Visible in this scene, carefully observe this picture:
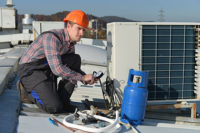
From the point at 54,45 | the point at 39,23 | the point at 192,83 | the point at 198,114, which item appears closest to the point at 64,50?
the point at 54,45

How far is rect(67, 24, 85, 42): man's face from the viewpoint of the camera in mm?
2479

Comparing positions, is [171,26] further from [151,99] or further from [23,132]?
[23,132]

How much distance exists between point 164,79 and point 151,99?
0.27 m

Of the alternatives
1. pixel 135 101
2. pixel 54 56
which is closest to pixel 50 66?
pixel 54 56

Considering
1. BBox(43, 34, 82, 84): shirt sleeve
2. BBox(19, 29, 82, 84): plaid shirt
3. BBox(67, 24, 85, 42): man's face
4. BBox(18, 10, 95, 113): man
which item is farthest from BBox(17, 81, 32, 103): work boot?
BBox(67, 24, 85, 42): man's face

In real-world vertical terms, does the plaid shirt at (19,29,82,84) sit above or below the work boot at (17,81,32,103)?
above

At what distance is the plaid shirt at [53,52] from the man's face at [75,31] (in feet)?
0.15

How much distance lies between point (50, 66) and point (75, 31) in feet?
1.30

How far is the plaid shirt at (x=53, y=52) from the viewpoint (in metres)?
2.38

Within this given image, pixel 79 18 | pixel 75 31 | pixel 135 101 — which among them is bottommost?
pixel 135 101

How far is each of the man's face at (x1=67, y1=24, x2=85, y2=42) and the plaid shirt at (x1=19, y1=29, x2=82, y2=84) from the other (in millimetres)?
47

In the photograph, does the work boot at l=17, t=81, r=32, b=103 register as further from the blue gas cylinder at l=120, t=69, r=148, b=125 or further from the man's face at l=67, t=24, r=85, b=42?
the blue gas cylinder at l=120, t=69, r=148, b=125

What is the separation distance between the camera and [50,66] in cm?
241

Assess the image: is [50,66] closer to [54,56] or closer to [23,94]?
[54,56]
